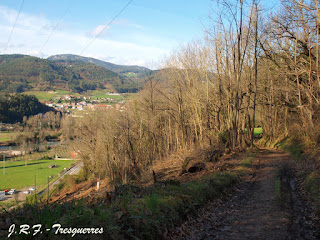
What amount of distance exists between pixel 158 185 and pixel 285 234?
392 centimetres

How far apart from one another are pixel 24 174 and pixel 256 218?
47182 mm

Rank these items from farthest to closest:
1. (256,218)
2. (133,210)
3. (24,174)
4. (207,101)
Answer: (24,174) → (207,101) → (256,218) → (133,210)

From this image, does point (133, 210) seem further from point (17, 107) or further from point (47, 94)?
point (47, 94)

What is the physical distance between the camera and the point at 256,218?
6.16 meters

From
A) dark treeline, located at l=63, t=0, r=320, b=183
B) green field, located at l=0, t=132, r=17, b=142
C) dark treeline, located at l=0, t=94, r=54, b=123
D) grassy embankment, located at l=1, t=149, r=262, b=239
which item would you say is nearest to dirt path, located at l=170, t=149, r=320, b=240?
grassy embankment, located at l=1, t=149, r=262, b=239

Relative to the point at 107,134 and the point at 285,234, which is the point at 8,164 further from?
the point at 285,234

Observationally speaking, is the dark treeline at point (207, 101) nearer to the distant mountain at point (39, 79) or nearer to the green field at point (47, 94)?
the distant mountain at point (39, 79)

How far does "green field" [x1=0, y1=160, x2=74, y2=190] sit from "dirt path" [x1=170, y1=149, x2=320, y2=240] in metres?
28.8

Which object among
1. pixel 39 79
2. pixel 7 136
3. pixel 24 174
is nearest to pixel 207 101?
pixel 24 174

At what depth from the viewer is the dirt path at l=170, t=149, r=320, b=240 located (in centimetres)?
526

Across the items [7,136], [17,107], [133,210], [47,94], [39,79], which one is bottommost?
[7,136]

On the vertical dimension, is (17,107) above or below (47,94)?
below

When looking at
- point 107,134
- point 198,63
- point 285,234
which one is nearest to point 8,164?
point 107,134

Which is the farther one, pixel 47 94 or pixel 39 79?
pixel 39 79
